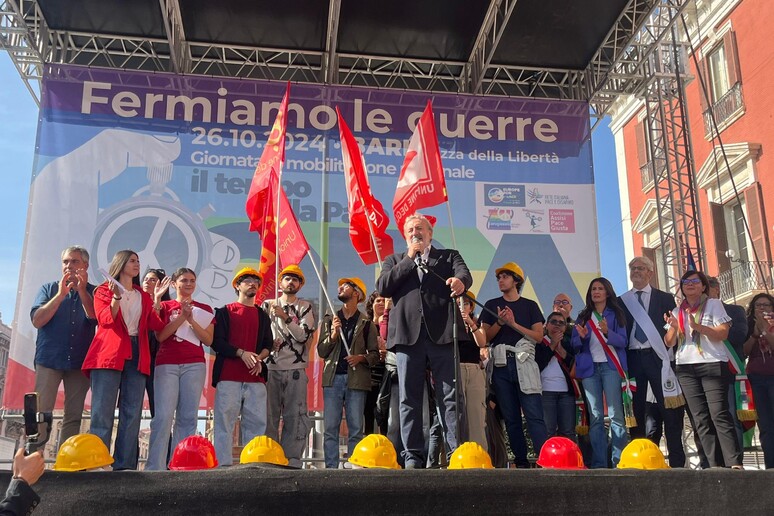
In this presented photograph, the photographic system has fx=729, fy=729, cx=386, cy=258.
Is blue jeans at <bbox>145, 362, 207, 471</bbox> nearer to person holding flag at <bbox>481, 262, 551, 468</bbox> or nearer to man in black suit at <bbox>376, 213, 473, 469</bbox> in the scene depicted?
man in black suit at <bbox>376, 213, 473, 469</bbox>

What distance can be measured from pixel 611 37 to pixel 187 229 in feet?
18.5

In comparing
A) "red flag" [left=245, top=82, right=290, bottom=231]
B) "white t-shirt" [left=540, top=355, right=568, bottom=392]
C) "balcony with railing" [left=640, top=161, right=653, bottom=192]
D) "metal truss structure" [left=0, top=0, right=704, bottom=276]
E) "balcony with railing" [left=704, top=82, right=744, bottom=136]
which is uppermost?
"balcony with railing" [left=704, top=82, right=744, bottom=136]

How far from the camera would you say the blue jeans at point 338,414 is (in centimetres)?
543

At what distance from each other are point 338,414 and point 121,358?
180cm

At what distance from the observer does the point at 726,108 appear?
1483cm

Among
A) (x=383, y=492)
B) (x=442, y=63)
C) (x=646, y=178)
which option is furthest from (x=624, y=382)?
(x=646, y=178)

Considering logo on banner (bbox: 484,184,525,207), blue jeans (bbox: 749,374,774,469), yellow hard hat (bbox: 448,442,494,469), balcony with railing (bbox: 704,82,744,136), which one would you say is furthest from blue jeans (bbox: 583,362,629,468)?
balcony with railing (bbox: 704,82,744,136)

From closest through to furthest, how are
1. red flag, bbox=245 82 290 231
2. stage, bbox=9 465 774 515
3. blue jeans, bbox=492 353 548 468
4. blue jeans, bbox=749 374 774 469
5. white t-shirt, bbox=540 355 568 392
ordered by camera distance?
stage, bbox=9 465 774 515
blue jeans, bbox=749 374 774 469
blue jeans, bbox=492 353 548 468
white t-shirt, bbox=540 355 568 392
red flag, bbox=245 82 290 231

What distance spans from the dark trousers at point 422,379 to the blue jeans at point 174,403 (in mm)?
1590

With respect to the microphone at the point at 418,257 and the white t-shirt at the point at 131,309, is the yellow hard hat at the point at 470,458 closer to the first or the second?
the microphone at the point at 418,257

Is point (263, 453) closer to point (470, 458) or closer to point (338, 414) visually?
point (470, 458)

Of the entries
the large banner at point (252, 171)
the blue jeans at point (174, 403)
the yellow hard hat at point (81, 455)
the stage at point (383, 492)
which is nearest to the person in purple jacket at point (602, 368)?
the stage at point (383, 492)

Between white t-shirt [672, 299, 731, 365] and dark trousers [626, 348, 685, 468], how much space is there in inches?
14.2

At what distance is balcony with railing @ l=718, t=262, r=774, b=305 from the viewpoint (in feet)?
42.5
